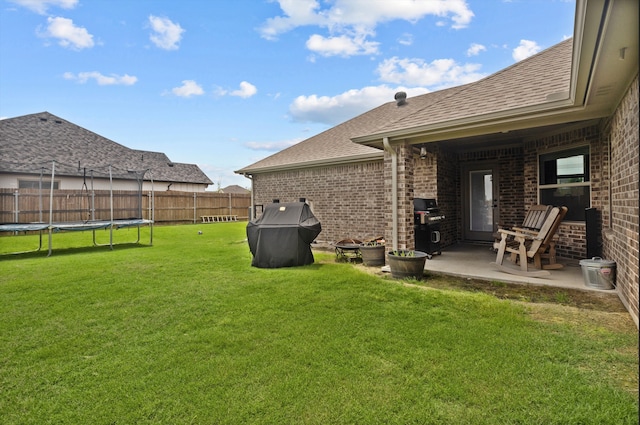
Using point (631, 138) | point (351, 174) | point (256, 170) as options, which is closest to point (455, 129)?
point (631, 138)

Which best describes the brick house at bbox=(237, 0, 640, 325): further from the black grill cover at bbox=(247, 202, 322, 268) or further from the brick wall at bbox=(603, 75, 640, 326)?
the black grill cover at bbox=(247, 202, 322, 268)

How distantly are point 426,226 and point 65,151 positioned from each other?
72.7 feet

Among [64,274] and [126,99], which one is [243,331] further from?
[126,99]

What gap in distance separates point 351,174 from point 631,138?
20.7 feet

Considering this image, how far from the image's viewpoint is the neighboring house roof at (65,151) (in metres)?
17.6

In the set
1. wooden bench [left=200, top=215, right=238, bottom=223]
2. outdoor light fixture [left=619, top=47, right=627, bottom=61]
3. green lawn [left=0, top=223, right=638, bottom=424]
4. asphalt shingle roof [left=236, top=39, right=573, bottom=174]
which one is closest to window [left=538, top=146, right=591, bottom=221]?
asphalt shingle roof [left=236, top=39, right=573, bottom=174]

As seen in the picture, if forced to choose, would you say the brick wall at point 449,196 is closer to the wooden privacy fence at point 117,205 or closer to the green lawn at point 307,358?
the green lawn at point 307,358

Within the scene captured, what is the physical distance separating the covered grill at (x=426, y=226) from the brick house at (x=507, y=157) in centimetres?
62

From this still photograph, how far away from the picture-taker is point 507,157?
8453 mm

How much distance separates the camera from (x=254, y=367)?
2.65 metres

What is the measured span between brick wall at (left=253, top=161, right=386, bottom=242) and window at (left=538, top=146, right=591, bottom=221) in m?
3.59

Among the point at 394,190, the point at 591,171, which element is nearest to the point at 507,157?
the point at 591,171

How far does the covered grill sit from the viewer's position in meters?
6.95

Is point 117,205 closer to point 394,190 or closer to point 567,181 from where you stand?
point 394,190
